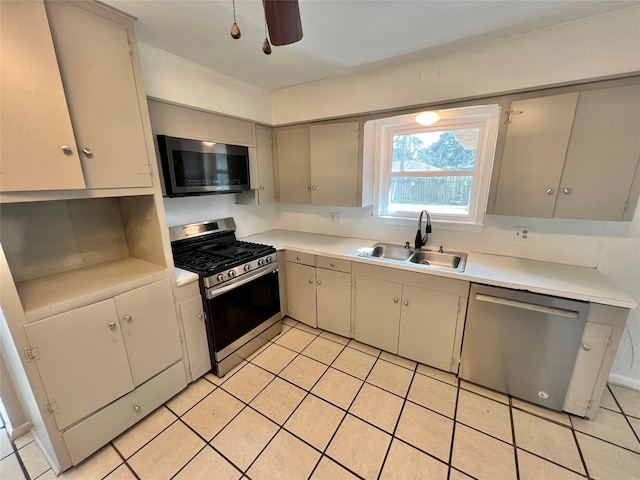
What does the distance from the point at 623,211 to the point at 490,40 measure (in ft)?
4.51

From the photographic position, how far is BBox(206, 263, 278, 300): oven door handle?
75.0 inches

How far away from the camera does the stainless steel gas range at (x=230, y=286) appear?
1.97m

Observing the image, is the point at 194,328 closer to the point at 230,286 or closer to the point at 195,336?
the point at 195,336

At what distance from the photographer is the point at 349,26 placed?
5.15 ft

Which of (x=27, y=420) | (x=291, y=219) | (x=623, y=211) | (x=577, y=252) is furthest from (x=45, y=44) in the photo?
Result: (x=577, y=252)

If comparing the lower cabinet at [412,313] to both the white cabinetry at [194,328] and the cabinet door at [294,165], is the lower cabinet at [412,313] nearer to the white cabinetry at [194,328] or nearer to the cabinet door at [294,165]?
the cabinet door at [294,165]

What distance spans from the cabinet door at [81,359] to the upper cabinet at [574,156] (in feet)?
9.00

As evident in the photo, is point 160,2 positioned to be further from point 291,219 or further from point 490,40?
point 291,219

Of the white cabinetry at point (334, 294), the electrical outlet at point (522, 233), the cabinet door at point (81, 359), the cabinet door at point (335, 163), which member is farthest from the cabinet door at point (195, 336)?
the electrical outlet at point (522, 233)

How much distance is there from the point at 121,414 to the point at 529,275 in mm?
2819

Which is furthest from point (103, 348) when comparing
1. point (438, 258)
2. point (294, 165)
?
point (438, 258)

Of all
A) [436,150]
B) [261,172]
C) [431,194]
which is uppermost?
[436,150]

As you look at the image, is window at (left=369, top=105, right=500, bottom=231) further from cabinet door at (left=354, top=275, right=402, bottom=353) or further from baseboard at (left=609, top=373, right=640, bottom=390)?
baseboard at (left=609, top=373, right=640, bottom=390)

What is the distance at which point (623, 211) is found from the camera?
1.57 meters
